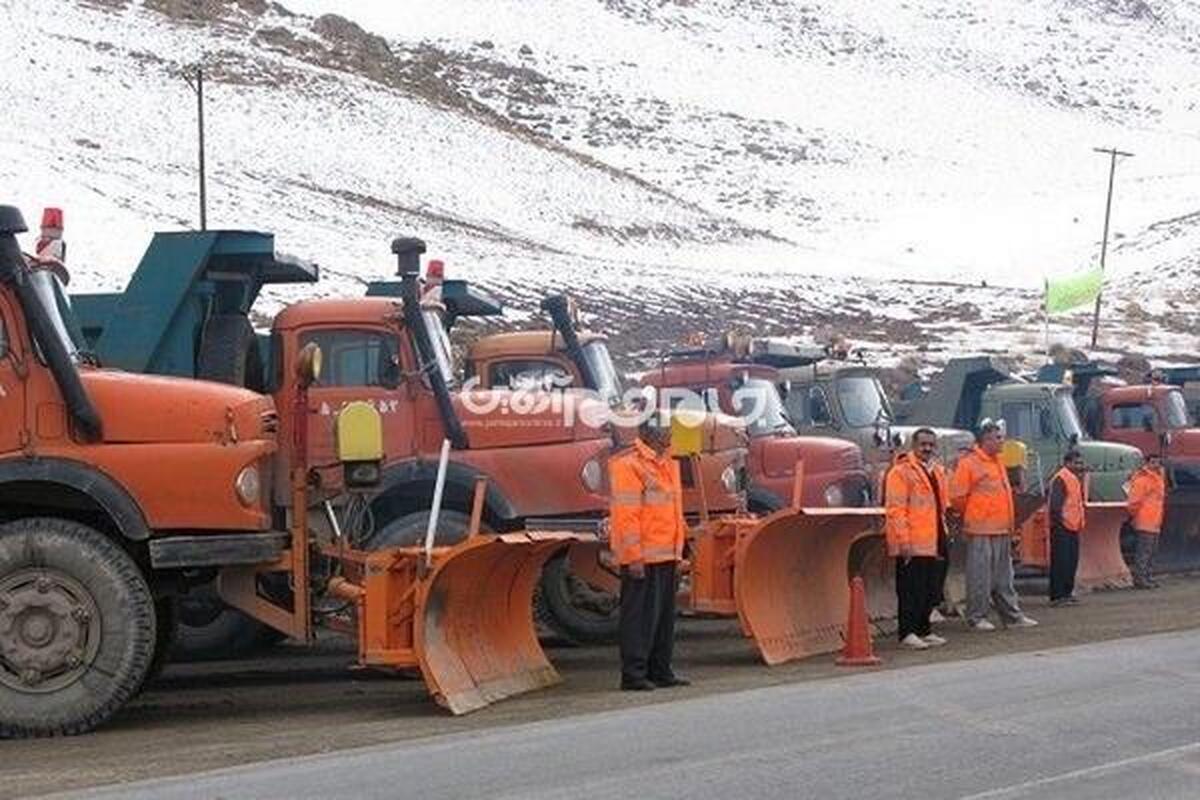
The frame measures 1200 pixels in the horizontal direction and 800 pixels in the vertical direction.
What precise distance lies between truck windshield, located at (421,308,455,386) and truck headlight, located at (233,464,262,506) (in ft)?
10.2

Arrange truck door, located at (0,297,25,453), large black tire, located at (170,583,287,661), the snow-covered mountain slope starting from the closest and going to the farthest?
truck door, located at (0,297,25,453) → large black tire, located at (170,583,287,661) → the snow-covered mountain slope

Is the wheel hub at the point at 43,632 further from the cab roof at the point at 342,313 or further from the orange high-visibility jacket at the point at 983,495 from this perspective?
the orange high-visibility jacket at the point at 983,495

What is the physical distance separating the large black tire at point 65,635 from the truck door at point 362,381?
3.34 metres

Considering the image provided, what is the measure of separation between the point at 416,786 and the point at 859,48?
99.2m

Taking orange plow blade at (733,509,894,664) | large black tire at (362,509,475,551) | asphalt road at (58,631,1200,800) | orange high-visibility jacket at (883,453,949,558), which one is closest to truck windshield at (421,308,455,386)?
large black tire at (362,509,475,551)

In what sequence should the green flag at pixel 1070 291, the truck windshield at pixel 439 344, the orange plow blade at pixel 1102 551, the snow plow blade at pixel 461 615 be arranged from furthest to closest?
1. the green flag at pixel 1070 291
2. the orange plow blade at pixel 1102 551
3. the truck windshield at pixel 439 344
4. the snow plow blade at pixel 461 615

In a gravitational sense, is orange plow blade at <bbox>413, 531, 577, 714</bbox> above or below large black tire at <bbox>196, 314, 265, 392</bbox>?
below

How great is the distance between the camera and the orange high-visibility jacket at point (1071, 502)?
66.9 ft

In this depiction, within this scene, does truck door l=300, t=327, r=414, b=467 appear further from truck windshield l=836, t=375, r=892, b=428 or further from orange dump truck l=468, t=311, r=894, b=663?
truck windshield l=836, t=375, r=892, b=428

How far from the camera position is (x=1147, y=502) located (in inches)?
892

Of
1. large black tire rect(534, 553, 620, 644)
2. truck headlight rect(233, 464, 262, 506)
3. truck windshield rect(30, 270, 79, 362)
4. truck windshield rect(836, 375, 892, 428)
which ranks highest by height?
truck windshield rect(30, 270, 79, 362)

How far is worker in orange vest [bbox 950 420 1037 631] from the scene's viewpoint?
17.5m

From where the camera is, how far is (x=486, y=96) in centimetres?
8900

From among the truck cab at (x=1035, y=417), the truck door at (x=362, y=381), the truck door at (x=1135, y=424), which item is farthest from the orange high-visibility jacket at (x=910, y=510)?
the truck door at (x=1135, y=424)
